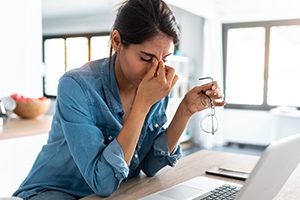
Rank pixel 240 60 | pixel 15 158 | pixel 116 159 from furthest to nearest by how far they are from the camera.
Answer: pixel 240 60, pixel 15 158, pixel 116 159

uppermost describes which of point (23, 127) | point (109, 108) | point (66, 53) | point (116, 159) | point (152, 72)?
point (66, 53)

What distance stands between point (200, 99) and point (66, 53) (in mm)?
5962

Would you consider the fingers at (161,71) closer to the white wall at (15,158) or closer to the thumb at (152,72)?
the thumb at (152,72)

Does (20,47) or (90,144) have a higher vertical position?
(20,47)

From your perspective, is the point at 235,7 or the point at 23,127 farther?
the point at 235,7

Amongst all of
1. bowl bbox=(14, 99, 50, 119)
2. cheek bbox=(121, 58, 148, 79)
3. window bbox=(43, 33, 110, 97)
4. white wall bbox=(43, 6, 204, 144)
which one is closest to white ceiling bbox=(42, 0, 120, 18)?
white wall bbox=(43, 6, 204, 144)

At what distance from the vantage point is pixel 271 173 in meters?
0.68

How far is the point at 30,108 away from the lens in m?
2.37

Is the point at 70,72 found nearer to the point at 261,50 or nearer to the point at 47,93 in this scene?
the point at 261,50

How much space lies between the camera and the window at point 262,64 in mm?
5133

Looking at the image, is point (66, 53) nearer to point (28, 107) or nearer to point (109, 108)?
point (28, 107)

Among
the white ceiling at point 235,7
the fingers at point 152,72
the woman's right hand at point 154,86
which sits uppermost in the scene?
the white ceiling at point 235,7

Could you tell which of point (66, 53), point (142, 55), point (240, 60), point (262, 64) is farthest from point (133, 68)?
point (66, 53)

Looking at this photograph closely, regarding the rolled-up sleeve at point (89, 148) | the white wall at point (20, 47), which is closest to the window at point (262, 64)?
the white wall at point (20, 47)
